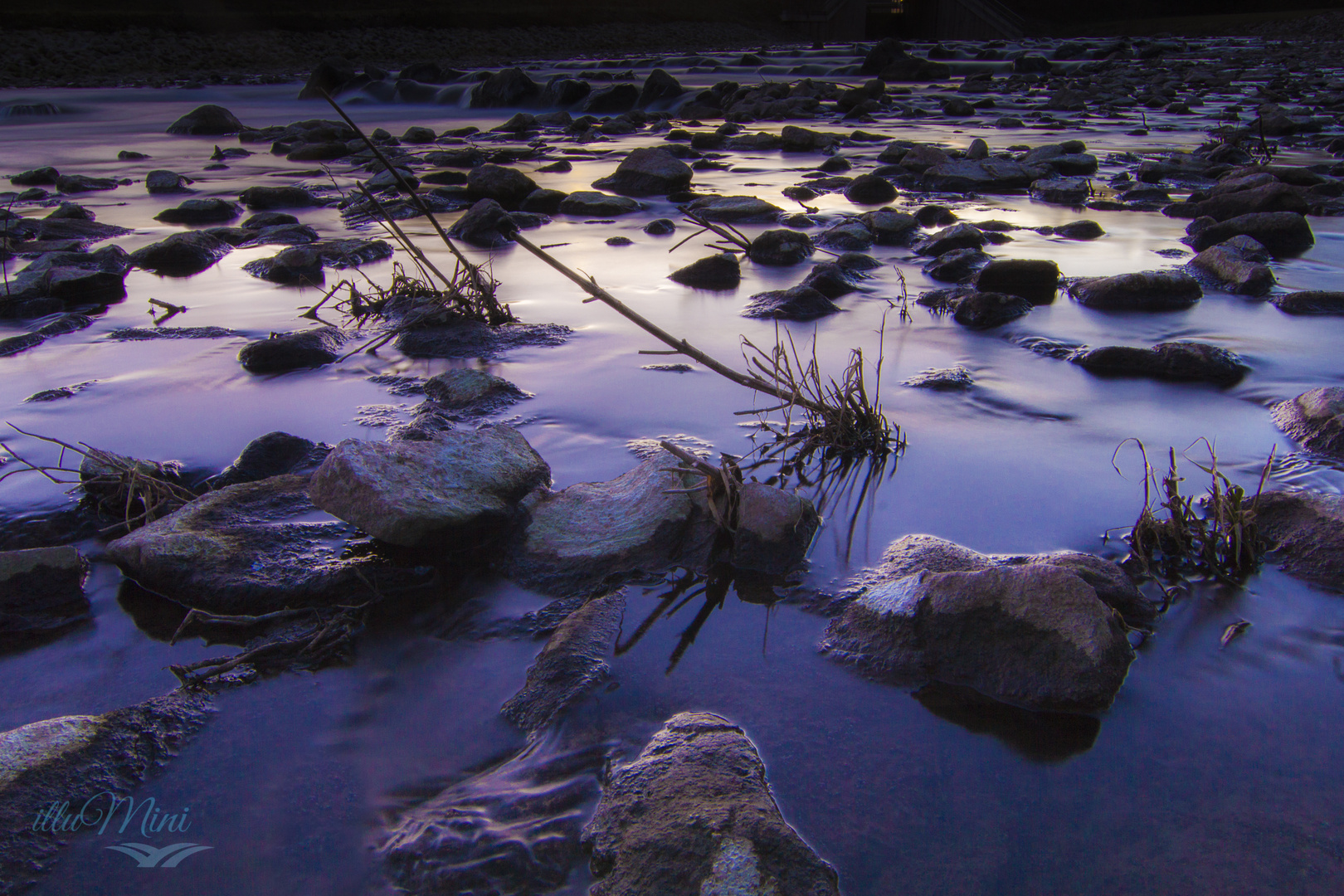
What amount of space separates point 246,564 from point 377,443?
0.39 meters

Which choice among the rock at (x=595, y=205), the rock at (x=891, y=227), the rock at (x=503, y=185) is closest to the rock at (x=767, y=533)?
the rock at (x=891, y=227)

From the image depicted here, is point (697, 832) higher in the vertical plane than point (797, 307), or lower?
higher

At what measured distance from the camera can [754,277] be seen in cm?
460

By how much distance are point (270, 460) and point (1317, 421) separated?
3022 millimetres

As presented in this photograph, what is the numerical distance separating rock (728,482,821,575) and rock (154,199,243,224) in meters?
5.76

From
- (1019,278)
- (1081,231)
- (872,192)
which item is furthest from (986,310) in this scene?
(872,192)

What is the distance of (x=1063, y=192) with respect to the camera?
644 centimetres

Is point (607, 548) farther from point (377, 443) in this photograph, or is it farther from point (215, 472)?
point (215, 472)

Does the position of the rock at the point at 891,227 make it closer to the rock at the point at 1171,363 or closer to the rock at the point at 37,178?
the rock at the point at 1171,363

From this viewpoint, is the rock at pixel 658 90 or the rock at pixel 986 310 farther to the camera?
the rock at pixel 658 90

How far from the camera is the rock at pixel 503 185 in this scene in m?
6.63

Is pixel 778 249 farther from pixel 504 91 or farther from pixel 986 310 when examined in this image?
pixel 504 91

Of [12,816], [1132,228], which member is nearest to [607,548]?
[12,816]

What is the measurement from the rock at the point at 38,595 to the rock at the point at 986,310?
10.8ft
